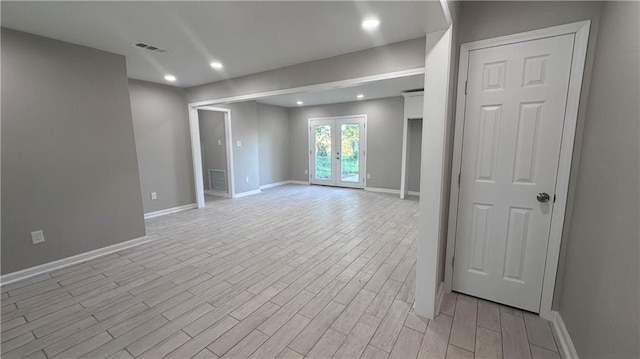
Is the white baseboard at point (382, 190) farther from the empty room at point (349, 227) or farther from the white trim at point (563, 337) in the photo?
the white trim at point (563, 337)

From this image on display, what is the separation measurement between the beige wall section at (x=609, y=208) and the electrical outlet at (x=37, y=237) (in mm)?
4641

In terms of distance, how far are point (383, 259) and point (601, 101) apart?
2219mm

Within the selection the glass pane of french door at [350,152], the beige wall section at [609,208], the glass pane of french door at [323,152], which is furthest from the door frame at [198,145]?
the beige wall section at [609,208]

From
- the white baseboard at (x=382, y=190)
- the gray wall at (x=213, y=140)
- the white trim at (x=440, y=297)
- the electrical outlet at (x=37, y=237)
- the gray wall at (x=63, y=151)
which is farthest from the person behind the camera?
the white baseboard at (x=382, y=190)

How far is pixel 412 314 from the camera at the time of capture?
197 cm

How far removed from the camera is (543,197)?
1794 mm

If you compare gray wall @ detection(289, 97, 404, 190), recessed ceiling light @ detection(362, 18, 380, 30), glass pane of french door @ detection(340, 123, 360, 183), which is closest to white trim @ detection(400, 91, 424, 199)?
gray wall @ detection(289, 97, 404, 190)

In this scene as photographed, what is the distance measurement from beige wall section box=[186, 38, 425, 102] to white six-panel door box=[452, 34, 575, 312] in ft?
3.21

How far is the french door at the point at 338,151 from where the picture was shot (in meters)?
6.95

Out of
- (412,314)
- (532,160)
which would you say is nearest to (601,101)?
(532,160)

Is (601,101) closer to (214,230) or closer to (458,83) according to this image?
(458,83)

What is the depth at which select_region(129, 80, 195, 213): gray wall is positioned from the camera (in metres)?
4.33

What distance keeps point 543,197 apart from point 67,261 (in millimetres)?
4731

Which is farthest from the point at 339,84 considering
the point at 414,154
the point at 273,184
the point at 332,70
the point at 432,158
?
the point at 273,184
